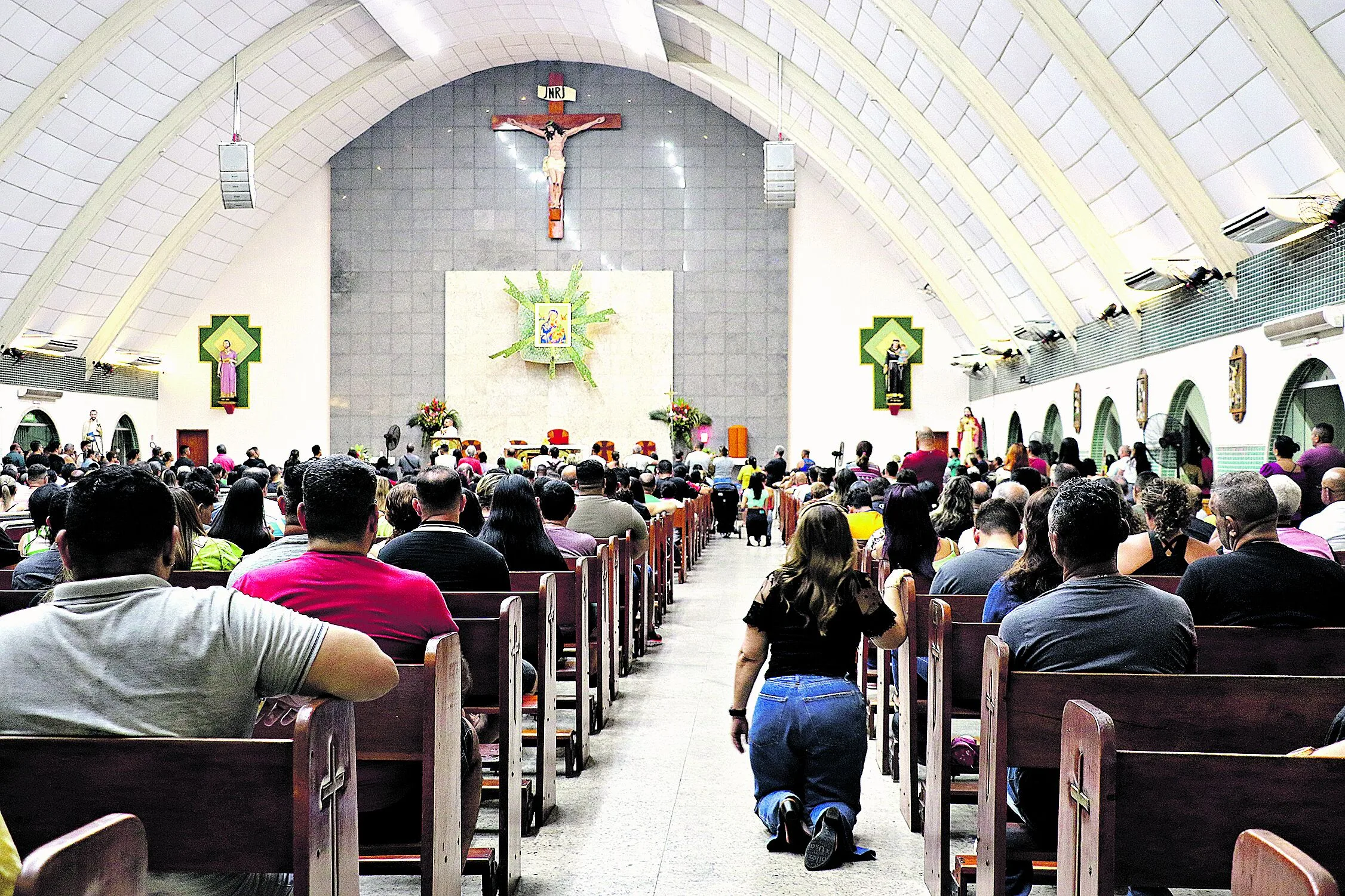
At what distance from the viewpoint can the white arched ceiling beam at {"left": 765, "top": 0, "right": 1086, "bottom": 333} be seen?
15.4 meters

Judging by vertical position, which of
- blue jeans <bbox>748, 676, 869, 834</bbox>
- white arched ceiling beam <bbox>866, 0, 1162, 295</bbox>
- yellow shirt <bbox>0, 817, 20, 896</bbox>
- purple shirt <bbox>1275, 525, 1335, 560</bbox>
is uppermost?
white arched ceiling beam <bbox>866, 0, 1162, 295</bbox>

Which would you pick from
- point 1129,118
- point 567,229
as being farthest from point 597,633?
point 567,229

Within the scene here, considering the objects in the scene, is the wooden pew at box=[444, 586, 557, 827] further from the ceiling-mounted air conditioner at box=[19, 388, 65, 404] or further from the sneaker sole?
the ceiling-mounted air conditioner at box=[19, 388, 65, 404]

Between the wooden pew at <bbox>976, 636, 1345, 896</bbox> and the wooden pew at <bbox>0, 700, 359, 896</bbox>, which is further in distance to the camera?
the wooden pew at <bbox>976, 636, 1345, 896</bbox>

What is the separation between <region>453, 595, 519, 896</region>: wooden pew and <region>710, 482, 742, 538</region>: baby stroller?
14.8 metres

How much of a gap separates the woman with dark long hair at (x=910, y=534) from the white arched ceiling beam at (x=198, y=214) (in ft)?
58.6

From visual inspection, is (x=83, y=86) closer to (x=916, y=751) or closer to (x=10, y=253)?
(x=10, y=253)

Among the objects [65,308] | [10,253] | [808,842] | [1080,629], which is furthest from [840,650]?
[65,308]

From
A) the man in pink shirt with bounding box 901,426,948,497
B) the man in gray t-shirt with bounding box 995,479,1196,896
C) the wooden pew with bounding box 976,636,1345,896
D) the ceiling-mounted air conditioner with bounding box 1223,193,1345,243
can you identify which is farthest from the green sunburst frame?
the wooden pew with bounding box 976,636,1345,896

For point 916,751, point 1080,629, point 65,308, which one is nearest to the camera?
point 1080,629

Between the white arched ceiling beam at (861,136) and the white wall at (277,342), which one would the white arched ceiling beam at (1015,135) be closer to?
the white arched ceiling beam at (861,136)

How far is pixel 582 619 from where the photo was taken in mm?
5086

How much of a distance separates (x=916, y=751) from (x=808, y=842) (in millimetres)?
622

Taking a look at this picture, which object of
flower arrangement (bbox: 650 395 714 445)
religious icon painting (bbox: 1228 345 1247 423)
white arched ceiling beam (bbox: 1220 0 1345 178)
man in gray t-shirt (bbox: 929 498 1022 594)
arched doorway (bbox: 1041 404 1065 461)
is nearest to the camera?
man in gray t-shirt (bbox: 929 498 1022 594)
